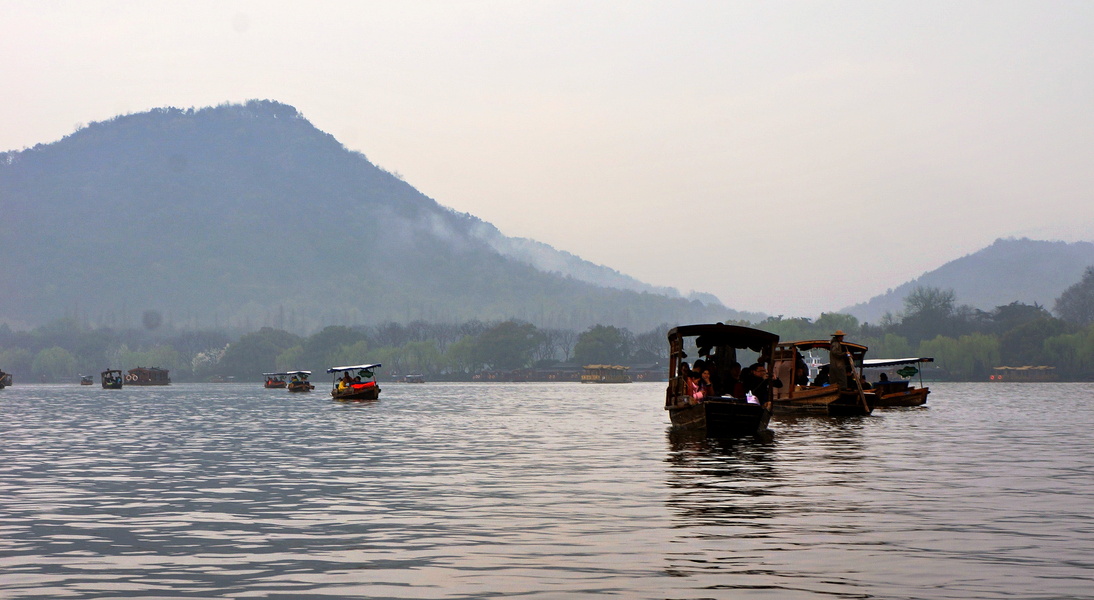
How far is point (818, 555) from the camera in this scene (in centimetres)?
1706

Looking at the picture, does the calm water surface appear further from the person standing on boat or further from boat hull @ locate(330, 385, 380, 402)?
boat hull @ locate(330, 385, 380, 402)

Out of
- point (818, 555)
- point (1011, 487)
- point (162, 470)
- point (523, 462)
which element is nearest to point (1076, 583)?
point (818, 555)

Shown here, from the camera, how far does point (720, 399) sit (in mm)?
42469

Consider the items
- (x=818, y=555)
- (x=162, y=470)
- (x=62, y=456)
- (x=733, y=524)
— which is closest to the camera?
(x=818, y=555)

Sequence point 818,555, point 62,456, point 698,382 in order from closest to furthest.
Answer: point 818,555
point 62,456
point 698,382

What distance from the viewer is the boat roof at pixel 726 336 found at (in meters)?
45.8

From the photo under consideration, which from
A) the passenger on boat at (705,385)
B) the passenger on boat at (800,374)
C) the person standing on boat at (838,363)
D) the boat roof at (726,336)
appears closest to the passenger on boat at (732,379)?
the boat roof at (726,336)

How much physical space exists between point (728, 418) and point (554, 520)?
2273 centimetres

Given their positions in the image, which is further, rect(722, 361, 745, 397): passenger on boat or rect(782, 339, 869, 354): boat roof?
rect(782, 339, 869, 354): boat roof

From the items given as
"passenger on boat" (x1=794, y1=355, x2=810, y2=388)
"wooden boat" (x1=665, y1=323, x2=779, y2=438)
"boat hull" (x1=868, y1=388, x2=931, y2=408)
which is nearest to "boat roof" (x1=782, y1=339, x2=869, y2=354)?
"passenger on boat" (x1=794, y1=355, x2=810, y2=388)

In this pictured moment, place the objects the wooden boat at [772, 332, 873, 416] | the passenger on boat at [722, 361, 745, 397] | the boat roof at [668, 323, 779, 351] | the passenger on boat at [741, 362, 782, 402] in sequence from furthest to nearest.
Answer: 1. the wooden boat at [772, 332, 873, 416]
2. the passenger on boat at [722, 361, 745, 397]
3. the boat roof at [668, 323, 779, 351]
4. the passenger on boat at [741, 362, 782, 402]

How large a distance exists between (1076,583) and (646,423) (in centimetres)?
4681

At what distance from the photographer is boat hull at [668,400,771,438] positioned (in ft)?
140

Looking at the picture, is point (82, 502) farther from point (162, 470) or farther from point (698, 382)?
point (698, 382)
